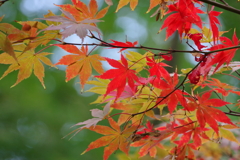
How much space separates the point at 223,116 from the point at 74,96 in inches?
109

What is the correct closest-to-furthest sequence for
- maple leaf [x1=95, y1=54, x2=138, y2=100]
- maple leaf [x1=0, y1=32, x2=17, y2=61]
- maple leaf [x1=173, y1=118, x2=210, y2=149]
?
maple leaf [x1=0, y1=32, x2=17, y2=61] < maple leaf [x1=95, y1=54, x2=138, y2=100] < maple leaf [x1=173, y1=118, x2=210, y2=149]

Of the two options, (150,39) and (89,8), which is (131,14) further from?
(89,8)

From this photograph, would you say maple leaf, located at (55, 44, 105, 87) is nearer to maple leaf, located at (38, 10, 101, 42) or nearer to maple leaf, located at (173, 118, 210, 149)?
maple leaf, located at (38, 10, 101, 42)

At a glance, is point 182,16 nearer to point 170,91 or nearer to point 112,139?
point 170,91

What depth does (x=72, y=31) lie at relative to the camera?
0.44 m

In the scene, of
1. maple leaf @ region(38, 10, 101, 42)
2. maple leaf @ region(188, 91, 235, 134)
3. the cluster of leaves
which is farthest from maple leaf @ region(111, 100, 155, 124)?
maple leaf @ region(38, 10, 101, 42)

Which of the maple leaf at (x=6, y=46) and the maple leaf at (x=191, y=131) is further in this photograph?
the maple leaf at (x=191, y=131)

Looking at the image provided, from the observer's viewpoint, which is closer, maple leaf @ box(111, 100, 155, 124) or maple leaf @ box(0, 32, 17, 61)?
maple leaf @ box(0, 32, 17, 61)

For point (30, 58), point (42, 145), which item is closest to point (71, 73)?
point (30, 58)

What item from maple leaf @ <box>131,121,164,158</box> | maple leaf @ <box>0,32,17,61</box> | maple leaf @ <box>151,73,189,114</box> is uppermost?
maple leaf @ <box>0,32,17,61</box>

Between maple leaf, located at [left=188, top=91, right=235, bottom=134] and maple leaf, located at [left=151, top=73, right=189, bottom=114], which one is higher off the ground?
maple leaf, located at [left=151, top=73, right=189, bottom=114]

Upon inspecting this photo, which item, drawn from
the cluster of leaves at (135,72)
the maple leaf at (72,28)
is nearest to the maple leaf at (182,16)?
the cluster of leaves at (135,72)

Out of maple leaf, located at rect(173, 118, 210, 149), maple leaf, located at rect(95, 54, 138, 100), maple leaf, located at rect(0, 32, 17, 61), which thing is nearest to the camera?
maple leaf, located at rect(0, 32, 17, 61)

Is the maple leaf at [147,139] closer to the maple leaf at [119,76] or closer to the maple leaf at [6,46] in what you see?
the maple leaf at [119,76]
